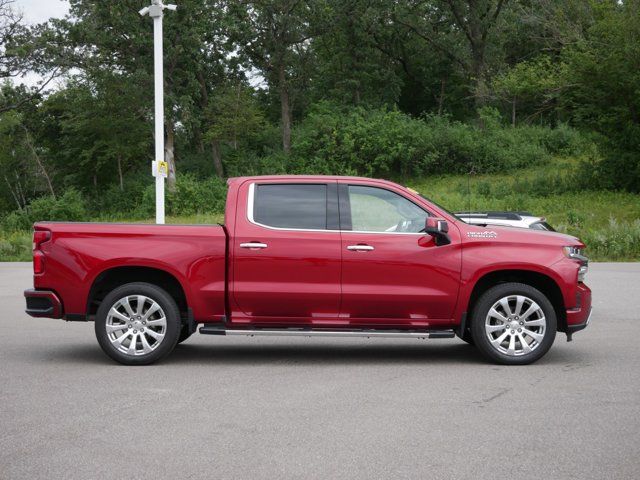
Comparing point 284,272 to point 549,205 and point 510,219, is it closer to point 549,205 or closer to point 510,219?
point 510,219

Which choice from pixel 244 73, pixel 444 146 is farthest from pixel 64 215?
pixel 444 146

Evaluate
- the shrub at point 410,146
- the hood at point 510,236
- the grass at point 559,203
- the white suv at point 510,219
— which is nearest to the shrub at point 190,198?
the shrub at point 410,146

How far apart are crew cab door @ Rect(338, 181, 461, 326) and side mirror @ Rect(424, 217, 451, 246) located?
Answer: 0.16ft

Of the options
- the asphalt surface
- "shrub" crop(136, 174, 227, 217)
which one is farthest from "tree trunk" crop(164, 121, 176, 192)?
the asphalt surface

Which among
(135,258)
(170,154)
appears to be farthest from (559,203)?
(135,258)

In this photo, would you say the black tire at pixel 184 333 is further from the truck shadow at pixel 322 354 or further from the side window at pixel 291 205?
the side window at pixel 291 205

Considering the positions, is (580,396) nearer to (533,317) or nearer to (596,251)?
(533,317)

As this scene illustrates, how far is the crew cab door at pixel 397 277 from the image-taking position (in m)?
8.89

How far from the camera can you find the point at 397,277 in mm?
8906

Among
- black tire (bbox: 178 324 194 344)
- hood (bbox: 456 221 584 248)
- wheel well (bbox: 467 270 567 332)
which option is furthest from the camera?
black tire (bbox: 178 324 194 344)

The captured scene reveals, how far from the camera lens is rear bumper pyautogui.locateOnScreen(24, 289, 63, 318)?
896cm

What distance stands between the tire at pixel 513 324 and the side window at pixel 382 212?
107 centimetres

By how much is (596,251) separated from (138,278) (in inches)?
778

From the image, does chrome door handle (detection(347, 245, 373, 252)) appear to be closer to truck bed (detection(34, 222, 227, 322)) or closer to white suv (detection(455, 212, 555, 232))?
truck bed (detection(34, 222, 227, 322))
